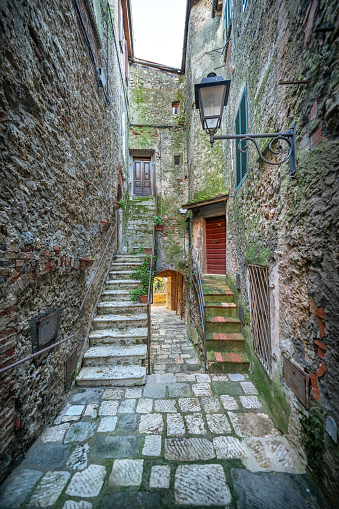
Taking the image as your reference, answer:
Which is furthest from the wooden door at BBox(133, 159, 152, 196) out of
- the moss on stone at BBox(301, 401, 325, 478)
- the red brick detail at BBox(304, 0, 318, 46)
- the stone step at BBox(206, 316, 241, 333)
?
the moss on stone at BBox(301, 401, 325, 478)

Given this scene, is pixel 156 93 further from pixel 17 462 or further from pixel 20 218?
pixel 17 462

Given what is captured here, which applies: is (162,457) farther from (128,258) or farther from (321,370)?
(128,258)

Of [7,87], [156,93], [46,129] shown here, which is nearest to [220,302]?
[46,129]

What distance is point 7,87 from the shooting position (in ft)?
5.48

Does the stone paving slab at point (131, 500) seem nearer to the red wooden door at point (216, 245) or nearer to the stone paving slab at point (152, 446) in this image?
the stone paving slab at point (152, 446)

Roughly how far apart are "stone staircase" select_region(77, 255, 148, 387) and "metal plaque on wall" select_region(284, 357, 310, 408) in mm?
1865

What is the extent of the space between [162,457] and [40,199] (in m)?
2.73

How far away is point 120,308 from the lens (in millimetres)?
4246

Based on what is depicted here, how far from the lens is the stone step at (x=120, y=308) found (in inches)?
166

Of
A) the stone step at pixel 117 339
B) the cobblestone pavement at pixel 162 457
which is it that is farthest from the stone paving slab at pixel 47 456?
the stone step at pixel 117 339

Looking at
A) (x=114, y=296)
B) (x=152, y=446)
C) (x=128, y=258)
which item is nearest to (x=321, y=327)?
(x=152, y=446)

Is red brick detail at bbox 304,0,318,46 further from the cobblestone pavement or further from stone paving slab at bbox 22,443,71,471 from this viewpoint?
stone paving slab at bbox 22,443,71,471

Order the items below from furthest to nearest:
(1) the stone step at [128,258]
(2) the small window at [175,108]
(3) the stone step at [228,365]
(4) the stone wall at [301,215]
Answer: (2) the small window at [175,108] → (1) the stone step at [128,258] → (3) the stone step at [228,365] → (4) the stone wall at [301,215]

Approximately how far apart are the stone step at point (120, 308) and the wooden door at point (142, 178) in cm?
625
